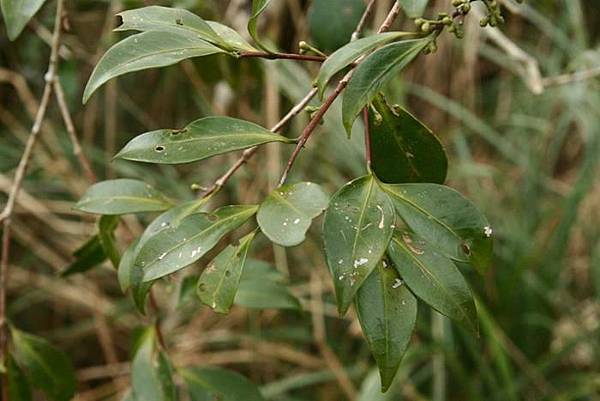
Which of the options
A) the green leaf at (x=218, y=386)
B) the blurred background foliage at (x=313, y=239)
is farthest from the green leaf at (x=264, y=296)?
the blurred background foliage at (x=313, y=239)

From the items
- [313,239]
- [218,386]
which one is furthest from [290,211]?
[313,239]

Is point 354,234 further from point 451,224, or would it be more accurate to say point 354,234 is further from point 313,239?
point 313,239

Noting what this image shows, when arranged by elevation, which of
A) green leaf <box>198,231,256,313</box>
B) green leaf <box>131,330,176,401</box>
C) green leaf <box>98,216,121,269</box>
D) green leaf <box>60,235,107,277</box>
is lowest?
green leaf <box>131,330,176,401</box>

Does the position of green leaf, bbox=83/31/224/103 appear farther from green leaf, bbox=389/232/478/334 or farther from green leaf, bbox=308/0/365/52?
green leaf, bbox=308/0/365/52

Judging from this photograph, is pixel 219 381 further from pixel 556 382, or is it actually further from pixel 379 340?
pixel 556 382

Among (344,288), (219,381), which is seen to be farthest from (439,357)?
(344,288)

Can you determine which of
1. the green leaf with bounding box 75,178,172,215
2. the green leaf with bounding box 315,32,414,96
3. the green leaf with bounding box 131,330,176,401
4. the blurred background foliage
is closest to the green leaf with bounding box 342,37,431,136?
the green leaf with bounding box 315,32,414,96
